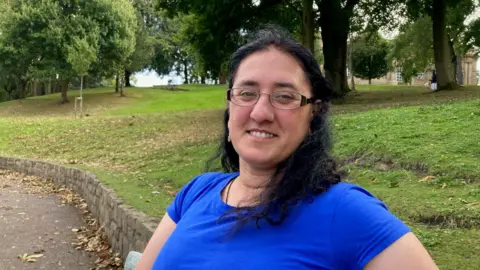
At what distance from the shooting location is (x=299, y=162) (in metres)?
1.82

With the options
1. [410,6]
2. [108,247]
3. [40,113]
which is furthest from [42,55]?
[108,247]

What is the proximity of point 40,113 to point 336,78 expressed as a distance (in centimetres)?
1972

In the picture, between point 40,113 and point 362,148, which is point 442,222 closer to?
point 362,148

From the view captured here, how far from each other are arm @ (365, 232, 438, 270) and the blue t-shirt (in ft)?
0.05

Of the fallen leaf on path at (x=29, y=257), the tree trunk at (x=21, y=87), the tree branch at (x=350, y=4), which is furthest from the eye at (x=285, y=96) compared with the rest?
the tree trunk at (x=21, y=87)

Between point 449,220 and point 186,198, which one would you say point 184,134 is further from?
point 186,198

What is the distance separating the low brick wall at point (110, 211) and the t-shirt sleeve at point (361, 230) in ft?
10.5

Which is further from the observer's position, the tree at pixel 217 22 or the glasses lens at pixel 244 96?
the tree at pixel 217 22

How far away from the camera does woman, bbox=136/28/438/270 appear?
1.49 meters

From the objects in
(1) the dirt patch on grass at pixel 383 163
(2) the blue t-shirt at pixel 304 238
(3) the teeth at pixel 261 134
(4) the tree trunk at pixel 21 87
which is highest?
(4) the tree trunk at pixel 21 87

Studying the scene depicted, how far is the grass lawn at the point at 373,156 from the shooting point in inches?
171

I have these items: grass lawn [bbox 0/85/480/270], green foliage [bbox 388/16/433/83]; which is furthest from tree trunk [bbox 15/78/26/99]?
green foliage [bbox 388/16/433/83]

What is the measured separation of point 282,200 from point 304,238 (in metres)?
0.18

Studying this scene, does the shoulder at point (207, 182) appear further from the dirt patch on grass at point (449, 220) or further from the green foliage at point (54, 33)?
the green foliage at point (54, 33)
